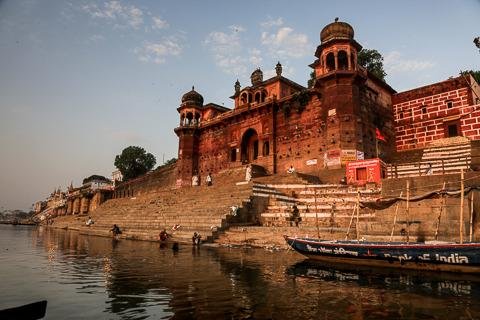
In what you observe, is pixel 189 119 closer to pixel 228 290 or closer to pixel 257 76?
pixel 257 76

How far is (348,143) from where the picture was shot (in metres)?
23.8

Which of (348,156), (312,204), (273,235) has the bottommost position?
(273,235)

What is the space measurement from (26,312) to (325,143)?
24.1 meters

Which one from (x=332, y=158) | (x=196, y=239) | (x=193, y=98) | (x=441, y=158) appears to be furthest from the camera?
(x=193, y=98)

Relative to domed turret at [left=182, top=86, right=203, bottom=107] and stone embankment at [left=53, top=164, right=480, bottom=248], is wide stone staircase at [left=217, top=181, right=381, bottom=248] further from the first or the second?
domed turret at [left=182, top=86, right=203, bottom=107]

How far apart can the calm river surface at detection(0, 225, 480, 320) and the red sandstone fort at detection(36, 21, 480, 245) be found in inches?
257

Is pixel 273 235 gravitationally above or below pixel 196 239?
above

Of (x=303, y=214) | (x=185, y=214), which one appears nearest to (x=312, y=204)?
(x=303, y=214)

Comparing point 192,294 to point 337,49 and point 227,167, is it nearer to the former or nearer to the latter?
point 337,49

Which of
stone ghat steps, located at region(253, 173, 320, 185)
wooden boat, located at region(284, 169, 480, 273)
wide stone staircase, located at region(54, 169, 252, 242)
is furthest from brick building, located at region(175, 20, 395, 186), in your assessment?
wooden boat, located at region(284, 169, 480, 273)

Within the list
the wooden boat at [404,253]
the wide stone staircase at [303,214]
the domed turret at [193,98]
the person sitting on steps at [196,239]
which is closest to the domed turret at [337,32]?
the wide stone staircase at [303,214]

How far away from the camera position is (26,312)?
11.6ft

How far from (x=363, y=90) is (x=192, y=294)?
23.6 m

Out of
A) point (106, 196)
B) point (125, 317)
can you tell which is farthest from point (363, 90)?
point (106, 196)
